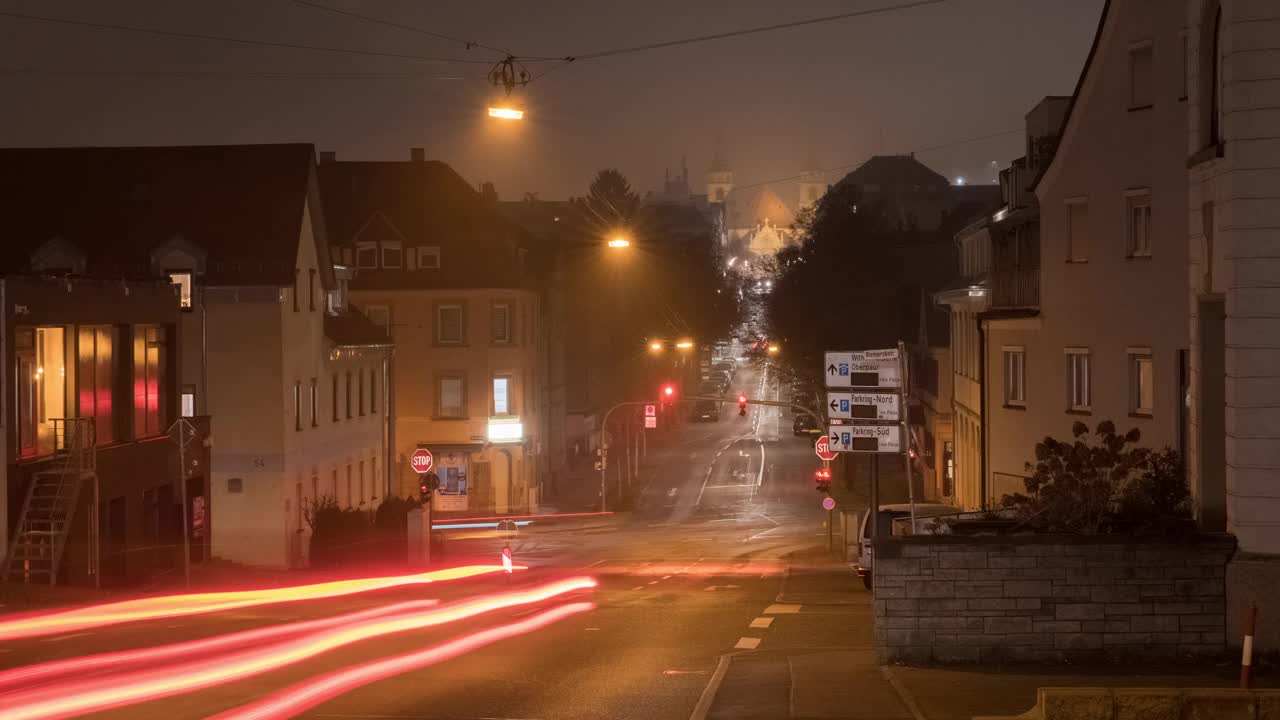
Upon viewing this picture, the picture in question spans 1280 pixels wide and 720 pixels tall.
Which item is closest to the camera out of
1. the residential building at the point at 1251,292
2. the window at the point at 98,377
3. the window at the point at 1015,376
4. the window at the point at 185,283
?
the residential building at the point at 1251,292

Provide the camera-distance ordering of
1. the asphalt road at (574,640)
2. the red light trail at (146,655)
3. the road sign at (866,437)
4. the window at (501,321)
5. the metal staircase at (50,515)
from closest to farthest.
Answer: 1. the asphalt road at (574,640)
2. the road sign at (866,437)
3. the red light trail at (146,655)
4. the metal staircase at (50,515)
5. the window at (501,321)

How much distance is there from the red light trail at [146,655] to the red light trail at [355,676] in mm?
2291

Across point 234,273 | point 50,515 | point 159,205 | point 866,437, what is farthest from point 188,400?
point 866,437

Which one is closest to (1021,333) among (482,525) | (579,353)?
(482,525)

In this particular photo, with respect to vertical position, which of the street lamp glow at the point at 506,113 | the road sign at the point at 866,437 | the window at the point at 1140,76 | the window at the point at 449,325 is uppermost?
the window at the point at 1140,76

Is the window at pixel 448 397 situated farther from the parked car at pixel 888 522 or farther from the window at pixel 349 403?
the parked car at pixel 888 522

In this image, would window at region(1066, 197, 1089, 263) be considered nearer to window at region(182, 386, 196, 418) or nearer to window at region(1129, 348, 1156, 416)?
window at region(1129, 348, 1156, 416)

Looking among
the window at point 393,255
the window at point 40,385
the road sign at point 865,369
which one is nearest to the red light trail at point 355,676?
the road sign at point 865,369

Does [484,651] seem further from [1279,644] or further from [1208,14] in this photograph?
[1208,14]

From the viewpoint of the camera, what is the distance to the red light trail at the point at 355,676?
15375mm

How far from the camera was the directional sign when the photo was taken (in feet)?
57.8

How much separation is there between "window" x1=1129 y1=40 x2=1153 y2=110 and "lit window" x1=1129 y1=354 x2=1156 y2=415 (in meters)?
4.85

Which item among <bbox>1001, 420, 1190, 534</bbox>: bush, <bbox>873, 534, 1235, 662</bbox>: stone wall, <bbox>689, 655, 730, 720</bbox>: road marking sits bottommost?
<bbox>689, 655, 730, 720</bbox>: road marking

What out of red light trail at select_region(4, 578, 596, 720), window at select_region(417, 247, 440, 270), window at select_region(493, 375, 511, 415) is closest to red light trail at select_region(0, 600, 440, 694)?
red light trail at select_region(4, 578, 596, 720)
